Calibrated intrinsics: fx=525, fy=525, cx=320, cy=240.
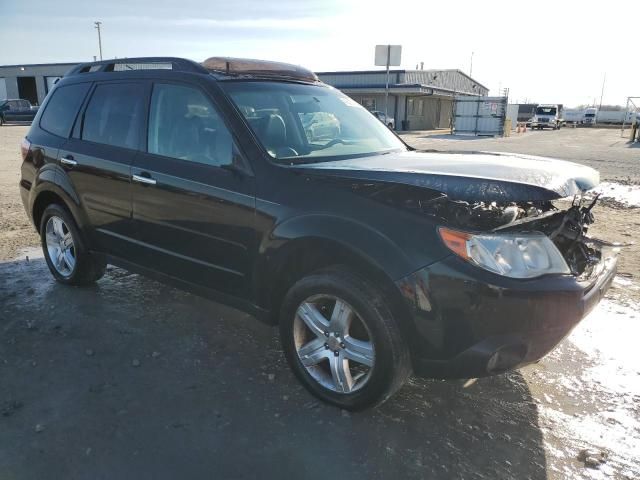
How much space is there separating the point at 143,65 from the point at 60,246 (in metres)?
1.84

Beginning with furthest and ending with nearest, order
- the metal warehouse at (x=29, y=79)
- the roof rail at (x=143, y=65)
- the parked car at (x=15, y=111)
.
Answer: the metal warehouse at (x=29, y=79)
the parked car at (x=15, y=111)
the roof rail at (x=143, y=65)

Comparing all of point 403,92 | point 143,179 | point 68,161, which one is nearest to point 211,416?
point 143,179

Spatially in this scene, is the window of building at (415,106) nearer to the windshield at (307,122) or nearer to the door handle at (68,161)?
the windshield at (307,122)

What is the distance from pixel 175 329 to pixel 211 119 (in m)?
1.61

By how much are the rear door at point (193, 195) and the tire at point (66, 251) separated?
994 millimetres

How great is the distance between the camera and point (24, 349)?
3.62 meters

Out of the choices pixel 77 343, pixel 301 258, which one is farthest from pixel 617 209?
pixel 77 343

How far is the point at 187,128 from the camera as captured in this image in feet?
11.7

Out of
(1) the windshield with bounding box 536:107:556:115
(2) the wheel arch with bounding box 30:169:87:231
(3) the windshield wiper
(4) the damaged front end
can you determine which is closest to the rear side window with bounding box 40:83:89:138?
(2) the wheel arch with bounding box 30:169:87:231

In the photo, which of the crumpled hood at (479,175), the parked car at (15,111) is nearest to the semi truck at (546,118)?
the parked car at (15,111)

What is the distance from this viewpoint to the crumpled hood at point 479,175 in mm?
2482

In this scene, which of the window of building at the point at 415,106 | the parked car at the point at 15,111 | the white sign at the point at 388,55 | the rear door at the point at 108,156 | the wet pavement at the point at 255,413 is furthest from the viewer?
the window of building at the point at 415,106

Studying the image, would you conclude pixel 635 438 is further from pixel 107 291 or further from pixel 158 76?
pixel 107 291

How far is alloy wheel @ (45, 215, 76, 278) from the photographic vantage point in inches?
184
